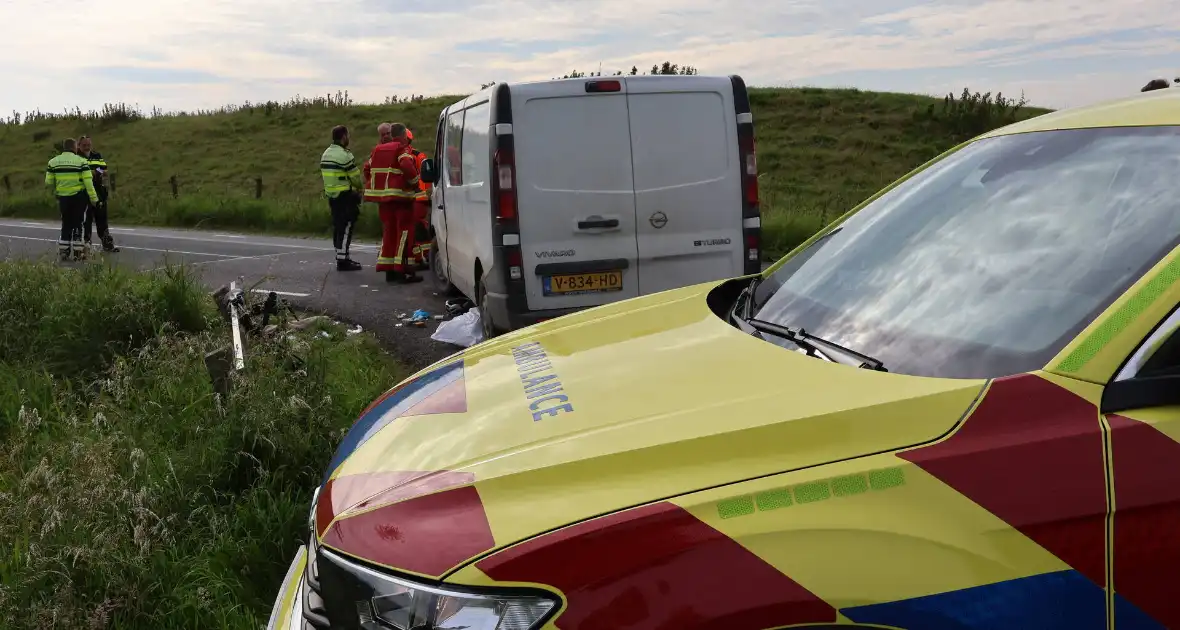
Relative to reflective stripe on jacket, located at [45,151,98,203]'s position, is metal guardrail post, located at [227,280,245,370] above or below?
below

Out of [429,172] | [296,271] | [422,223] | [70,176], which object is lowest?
[296,271]

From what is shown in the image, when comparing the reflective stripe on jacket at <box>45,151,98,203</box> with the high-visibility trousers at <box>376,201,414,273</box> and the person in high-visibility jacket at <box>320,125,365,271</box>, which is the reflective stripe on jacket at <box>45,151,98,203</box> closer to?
the person in high-visibility jacket at <box>320,125,365,271</box>

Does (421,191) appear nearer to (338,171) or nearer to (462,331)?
(338,171)

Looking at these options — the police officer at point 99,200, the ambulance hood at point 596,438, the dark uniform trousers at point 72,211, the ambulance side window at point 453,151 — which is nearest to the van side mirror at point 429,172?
the ambulance side window at point 453,151

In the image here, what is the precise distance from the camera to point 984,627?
1.57 metres

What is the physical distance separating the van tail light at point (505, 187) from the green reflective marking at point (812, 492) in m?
5.21

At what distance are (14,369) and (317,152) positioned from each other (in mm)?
29019

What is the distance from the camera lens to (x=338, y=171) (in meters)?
12.1

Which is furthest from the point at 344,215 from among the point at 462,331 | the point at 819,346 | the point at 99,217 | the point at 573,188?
the point at 819,346

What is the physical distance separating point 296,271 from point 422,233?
6.87ft

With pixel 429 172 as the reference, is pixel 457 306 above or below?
below

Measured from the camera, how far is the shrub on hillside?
29.3 meters

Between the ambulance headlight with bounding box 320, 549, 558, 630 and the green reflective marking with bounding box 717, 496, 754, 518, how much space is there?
33cm

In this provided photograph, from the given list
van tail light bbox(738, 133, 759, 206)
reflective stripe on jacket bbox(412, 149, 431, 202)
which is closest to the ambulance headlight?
van tail light bbox(738, 133, 759, 206)
